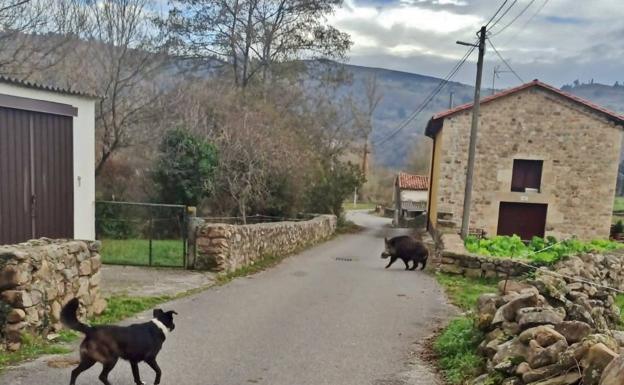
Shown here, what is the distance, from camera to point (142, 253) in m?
11.5

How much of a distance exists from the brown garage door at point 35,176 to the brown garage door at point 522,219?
63.0ft

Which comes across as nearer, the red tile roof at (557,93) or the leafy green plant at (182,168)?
the leafy green plant at (182,168)

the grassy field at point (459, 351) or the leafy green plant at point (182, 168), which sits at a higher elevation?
the leafy green plant at point (182, 168)

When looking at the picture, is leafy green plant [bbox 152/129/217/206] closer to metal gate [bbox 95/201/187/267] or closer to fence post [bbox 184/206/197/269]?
metal gate [bbox 95/201/187/267]

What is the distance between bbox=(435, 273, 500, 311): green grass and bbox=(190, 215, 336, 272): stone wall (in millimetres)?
4744

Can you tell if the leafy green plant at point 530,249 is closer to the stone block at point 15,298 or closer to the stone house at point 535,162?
the stone house at point 535,162

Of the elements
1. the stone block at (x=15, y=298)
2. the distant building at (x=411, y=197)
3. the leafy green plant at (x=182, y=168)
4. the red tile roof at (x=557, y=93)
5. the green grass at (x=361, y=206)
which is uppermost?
the red tile roof at (x=557, y=93)

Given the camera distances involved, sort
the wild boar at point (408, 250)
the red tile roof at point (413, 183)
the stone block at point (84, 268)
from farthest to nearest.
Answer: the red tile roof at point (413, 183), the wild boar at point (408, 250), the stone block at point (84, 268)

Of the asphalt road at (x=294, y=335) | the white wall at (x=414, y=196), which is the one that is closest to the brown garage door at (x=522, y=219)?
the asphalt road at (x=294, y=335)

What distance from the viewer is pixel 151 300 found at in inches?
308

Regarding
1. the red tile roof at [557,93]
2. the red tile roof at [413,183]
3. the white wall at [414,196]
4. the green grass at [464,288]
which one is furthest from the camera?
the red tile roof at [413,183]

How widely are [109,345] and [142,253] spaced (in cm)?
754

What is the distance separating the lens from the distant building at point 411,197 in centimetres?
4431

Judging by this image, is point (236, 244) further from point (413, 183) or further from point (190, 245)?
point (413, 183)
